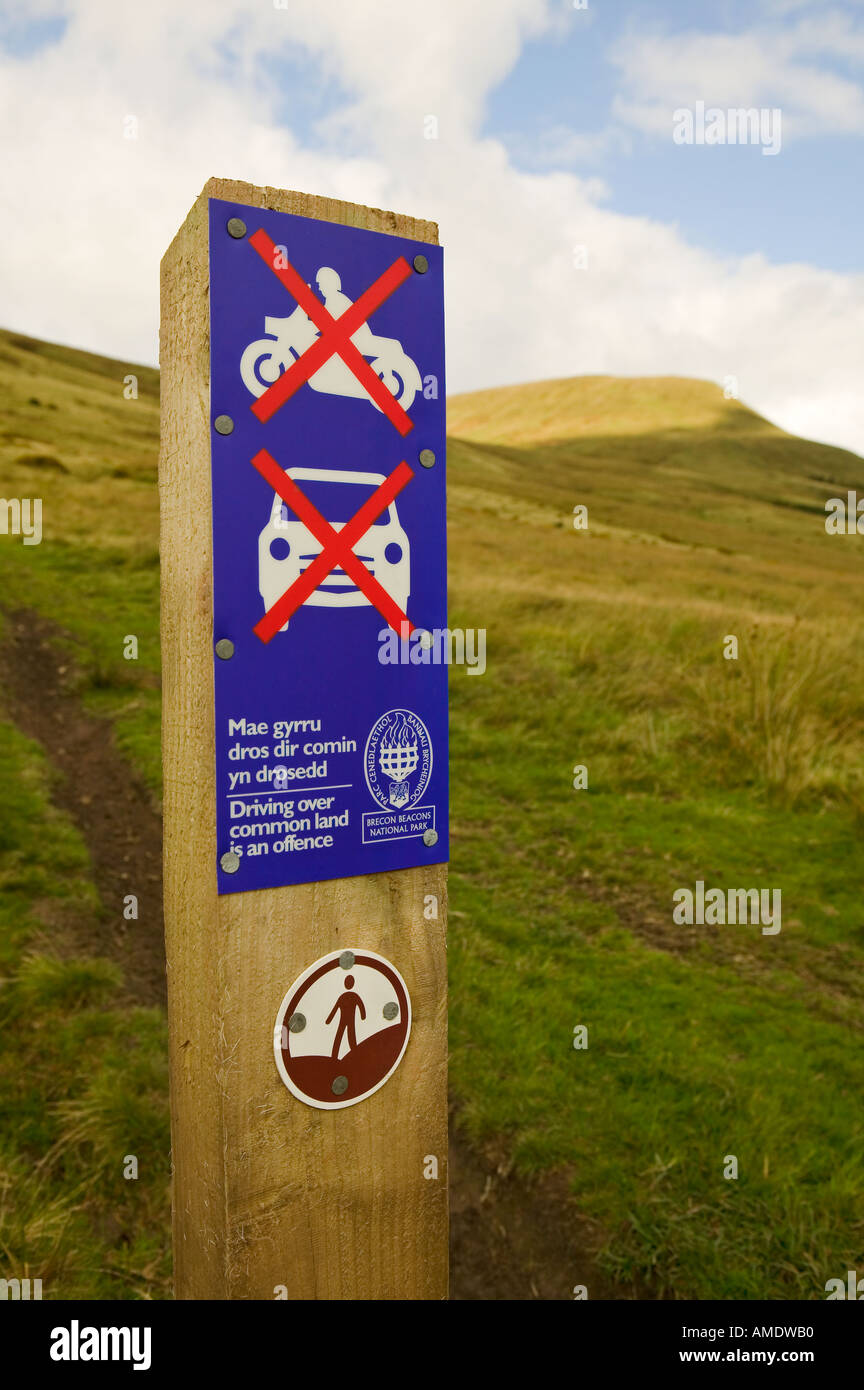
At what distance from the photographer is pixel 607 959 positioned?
4.65 m

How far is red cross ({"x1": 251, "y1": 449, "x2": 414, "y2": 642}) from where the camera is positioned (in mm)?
1697

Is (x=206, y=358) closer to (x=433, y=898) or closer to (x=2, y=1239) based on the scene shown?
(x=433, y=898)

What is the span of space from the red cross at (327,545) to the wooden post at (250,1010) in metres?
0.12

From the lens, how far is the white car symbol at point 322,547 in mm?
1696

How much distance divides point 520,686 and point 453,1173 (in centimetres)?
603

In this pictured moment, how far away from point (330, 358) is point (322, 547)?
1.21 feet
